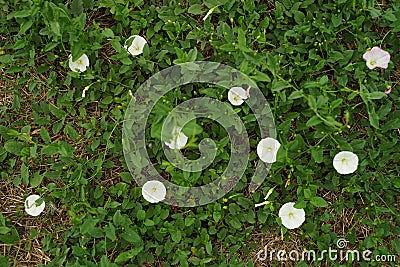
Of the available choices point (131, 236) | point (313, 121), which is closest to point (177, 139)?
point (131, 236)

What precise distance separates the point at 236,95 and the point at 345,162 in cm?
63

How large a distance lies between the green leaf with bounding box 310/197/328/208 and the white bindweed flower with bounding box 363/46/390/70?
0.71 meters

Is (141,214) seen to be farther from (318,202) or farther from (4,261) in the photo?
(318,202)

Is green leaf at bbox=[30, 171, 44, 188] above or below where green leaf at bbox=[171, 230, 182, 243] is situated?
above

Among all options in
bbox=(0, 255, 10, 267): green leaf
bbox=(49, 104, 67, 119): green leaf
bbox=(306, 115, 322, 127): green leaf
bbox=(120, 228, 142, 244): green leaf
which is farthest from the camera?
bbox=(49, 104, 67, 119): green leaf

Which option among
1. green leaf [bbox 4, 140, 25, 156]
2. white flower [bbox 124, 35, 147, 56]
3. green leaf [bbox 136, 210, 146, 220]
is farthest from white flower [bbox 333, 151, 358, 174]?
green leaf [bbox 4, 140, 25, 156]

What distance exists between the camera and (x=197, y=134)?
2.60 m

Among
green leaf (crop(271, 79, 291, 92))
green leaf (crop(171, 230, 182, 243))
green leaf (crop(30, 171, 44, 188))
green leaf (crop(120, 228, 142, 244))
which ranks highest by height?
green leaf (crop(271, 79, 291, 92))

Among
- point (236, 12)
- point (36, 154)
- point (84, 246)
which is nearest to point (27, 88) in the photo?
point (36, 154)

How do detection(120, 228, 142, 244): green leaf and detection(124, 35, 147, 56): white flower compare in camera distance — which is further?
detection(124, 35, 147, 56): white flower

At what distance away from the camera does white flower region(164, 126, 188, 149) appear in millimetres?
2488

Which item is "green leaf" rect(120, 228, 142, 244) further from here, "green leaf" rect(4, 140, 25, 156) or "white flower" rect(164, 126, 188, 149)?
"green leaf" rect(4, 140, 25, 156)

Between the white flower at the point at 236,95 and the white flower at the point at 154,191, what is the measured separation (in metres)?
0.55
